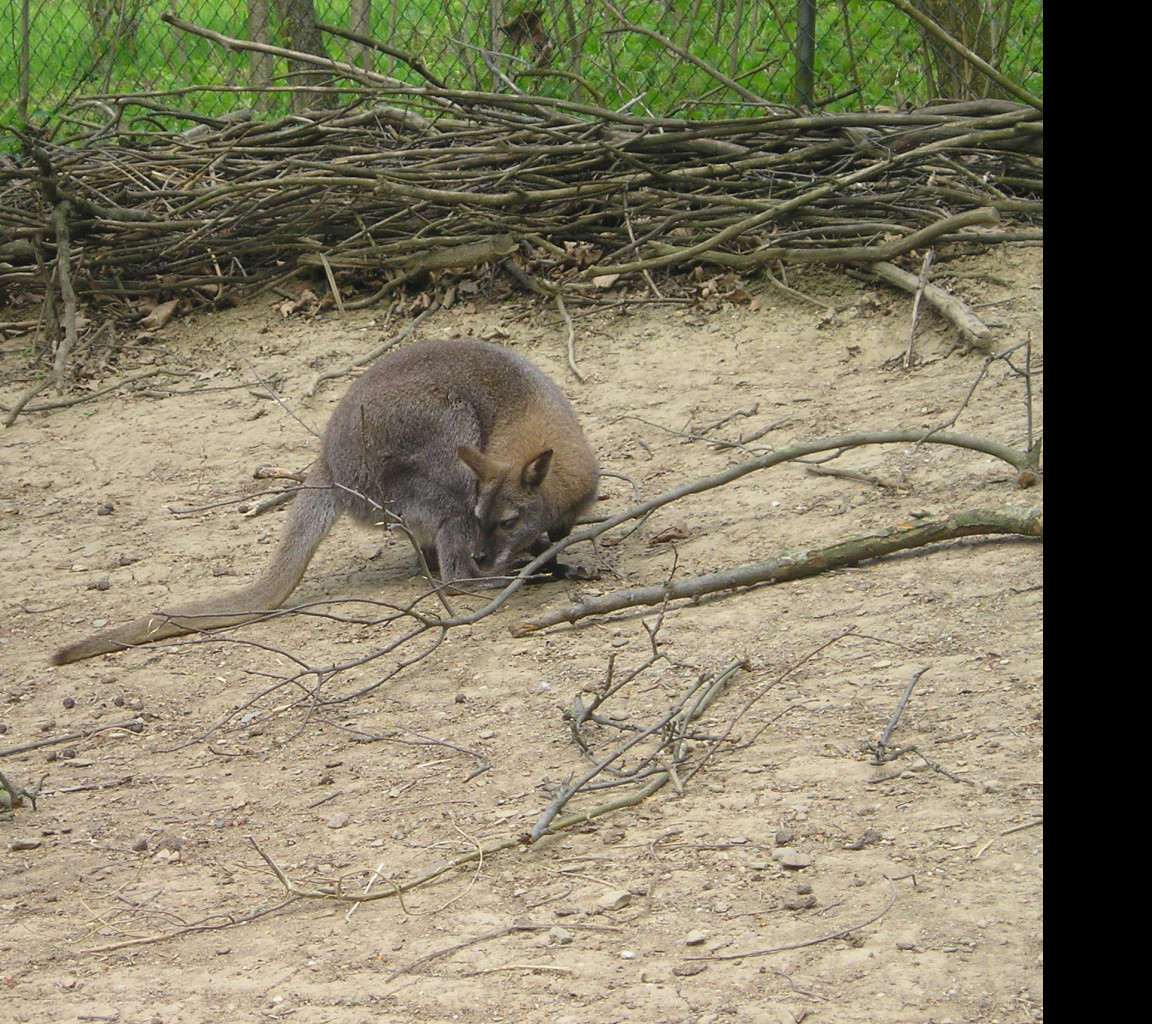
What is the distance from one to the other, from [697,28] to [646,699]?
19.8 feet

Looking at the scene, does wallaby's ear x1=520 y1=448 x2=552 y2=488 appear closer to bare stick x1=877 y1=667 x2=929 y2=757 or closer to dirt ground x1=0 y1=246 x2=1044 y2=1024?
dirt ground x1=0 y1=246 x2=1044 y2=1024

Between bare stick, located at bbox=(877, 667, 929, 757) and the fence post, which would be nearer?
bare stick, located at bbox=(877, 667, 929, 757)

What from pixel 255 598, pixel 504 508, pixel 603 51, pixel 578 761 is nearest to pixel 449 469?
pixel 504 508

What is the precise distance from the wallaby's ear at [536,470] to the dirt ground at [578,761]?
0.38 meters

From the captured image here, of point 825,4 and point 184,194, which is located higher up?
point 825,4

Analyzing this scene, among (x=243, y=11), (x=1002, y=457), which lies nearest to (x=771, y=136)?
(x=1002, y=457)

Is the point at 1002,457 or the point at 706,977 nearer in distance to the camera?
the point at 706,977

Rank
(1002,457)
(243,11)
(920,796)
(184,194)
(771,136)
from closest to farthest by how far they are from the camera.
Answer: (920,796) < (1002,457) < (771,136) < (184,194) < (243,11)

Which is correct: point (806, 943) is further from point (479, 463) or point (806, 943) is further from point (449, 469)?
point (449, 469)

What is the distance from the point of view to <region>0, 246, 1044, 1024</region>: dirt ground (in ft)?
7.84

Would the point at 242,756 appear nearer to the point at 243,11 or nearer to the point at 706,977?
the point at 706,977

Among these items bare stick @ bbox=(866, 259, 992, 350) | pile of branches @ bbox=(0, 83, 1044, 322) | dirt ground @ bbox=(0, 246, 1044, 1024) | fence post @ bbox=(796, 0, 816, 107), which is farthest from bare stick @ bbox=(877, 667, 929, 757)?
fence post @ bbox=(796, 0, 816, 107)

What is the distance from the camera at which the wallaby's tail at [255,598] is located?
15.1ft

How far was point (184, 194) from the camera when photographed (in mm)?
8383
